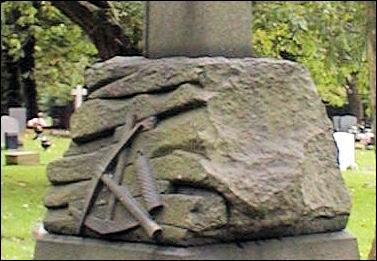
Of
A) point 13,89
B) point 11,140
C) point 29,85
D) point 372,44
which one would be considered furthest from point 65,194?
point 13,89

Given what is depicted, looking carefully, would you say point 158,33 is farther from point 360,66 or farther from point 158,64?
point 360,66

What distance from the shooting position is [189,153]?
596 centimetres

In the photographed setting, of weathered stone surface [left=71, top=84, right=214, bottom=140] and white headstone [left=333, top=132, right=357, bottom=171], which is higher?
weathered stone surface [left=71, top=84, right=214, bottom=140]

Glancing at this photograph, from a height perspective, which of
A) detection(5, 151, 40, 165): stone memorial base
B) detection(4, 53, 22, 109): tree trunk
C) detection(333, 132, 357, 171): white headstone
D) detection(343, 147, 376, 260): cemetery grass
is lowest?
detection(4, 53, 22, 109): tree trunk

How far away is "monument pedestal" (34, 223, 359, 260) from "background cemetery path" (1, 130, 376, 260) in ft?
7.43

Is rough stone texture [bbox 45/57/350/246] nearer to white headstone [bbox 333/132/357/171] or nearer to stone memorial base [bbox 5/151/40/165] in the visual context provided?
stone memorial base [bbox 5/151/40/165]

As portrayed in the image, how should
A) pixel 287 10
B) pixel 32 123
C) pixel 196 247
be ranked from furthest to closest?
pixel 32 123
pixel 287 10
pixel 196 247

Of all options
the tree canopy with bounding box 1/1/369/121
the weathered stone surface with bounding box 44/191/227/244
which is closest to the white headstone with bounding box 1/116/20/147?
the tree canopy with bounding box 1/1/369/121

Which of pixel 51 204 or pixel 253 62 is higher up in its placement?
pixel 253 62

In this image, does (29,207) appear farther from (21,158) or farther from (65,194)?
(21,158)

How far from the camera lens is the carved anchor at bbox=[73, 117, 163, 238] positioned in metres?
5.97

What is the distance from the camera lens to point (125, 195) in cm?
612

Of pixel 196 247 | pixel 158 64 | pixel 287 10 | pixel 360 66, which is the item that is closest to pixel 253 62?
pixel 158 64

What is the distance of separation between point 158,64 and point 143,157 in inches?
22.8
